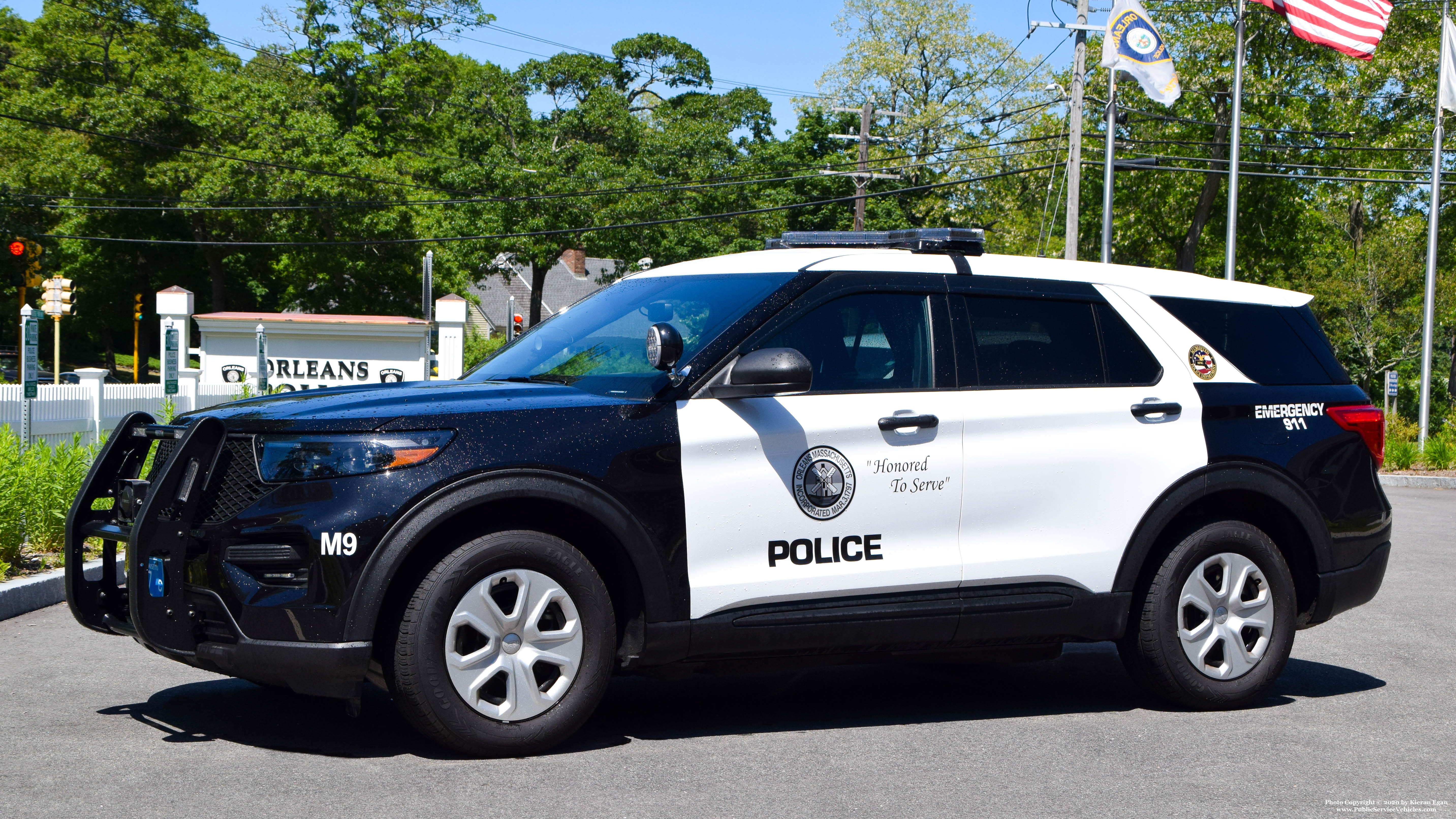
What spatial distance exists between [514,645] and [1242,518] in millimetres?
3245

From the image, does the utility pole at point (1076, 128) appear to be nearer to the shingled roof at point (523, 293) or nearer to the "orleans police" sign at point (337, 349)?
the "orleans police" sign at point (337, 349)

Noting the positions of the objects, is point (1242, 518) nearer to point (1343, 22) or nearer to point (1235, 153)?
point (1343, 22)

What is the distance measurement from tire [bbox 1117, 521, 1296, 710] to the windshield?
81.5 inches

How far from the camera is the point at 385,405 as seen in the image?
4.62 meters

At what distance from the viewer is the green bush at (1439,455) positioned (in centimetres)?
2303

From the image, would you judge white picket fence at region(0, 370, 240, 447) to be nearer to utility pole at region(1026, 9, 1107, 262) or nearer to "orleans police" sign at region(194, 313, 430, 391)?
"orleans police" sign at region(194, 313, 430, 391)

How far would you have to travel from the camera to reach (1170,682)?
561 cm

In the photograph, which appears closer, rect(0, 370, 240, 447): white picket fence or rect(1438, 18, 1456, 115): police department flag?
rect(0, 370, 240, 447): white picket fence

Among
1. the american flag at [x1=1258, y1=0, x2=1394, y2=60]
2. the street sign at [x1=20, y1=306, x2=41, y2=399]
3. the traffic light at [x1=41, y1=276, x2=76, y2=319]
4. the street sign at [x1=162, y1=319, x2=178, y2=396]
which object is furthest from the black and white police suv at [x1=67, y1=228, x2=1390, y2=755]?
the traffic light at [x1=41, y1=276, x2=76, y2=319]

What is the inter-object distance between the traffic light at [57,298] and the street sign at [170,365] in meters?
11.8

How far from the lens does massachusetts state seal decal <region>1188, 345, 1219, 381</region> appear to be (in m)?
5.75

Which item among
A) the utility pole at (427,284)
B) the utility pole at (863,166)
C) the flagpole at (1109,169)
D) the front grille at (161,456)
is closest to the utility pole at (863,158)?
the utility pole at (863,166)

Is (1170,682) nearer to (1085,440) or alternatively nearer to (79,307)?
(1085,440)

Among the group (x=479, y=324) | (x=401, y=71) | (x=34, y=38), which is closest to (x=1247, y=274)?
(x=401, y=71)
